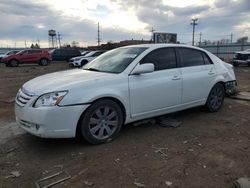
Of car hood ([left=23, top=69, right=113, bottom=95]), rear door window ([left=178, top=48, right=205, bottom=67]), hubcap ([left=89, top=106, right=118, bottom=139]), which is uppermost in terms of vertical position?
rear door window ([left=178, top=48, right=205, bottom=67])

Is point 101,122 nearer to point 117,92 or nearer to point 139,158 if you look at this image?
point 117,92

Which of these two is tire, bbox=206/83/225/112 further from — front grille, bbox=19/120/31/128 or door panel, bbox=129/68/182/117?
front grille, bbox=19/120/31/128

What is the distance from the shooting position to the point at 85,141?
4098mm

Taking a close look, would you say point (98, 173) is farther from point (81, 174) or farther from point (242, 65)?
point (242, 65)

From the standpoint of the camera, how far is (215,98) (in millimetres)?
5922

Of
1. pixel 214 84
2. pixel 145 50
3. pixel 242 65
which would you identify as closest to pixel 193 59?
pixel 214 84

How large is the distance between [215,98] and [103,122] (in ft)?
9.83

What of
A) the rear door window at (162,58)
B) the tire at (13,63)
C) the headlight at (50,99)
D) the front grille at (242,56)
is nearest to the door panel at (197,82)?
the rear door window at (162,58)

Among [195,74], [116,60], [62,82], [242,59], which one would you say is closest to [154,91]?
[116,60]

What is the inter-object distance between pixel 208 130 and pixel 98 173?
2406mm

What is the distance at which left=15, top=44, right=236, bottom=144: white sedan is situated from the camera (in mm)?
3721

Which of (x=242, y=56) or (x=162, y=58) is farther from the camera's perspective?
(x=242, y=56)

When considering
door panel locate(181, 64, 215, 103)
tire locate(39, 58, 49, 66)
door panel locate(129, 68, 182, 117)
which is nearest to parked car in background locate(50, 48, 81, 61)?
tire locate(39, 58, 49, 66)

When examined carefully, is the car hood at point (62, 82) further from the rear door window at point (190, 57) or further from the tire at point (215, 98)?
the tire at point (215, 98)
